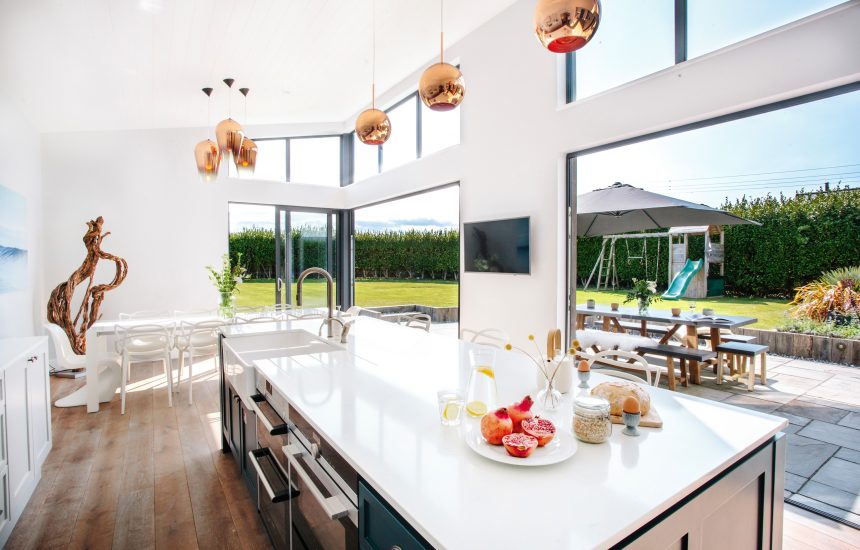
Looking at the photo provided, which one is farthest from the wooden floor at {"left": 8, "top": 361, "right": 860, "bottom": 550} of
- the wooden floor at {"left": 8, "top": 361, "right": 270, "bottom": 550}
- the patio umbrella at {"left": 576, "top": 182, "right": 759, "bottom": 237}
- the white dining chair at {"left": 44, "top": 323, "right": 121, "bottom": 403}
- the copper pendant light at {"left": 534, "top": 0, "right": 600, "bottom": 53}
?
the patio umbrella at {"left": 576, "top": 182, "right": 759, "bottom": 237}

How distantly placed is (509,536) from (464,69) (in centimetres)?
479

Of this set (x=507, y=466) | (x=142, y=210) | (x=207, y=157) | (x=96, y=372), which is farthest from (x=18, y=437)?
(x=142, y=210)

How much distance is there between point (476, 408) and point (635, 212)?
4266 mm

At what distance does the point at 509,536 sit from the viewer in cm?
77

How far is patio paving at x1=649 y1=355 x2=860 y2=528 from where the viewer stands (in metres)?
2.36

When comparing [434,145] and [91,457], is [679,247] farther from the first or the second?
[91,457]

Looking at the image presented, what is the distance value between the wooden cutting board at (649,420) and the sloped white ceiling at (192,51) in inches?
132

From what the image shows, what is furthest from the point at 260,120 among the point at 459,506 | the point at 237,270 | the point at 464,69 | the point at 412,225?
the point at 459,506

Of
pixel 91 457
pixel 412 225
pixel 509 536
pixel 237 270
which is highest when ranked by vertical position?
pixel 412 225

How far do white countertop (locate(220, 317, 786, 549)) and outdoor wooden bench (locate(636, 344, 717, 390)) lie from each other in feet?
8.62

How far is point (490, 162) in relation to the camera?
14.7ft

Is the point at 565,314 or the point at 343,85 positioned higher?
the point at 343,85

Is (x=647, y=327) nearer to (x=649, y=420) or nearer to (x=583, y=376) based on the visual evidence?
(x=583, y=376)

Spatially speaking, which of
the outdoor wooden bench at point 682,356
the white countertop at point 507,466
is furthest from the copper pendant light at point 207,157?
the outdoor wooden bench at point 682,356
